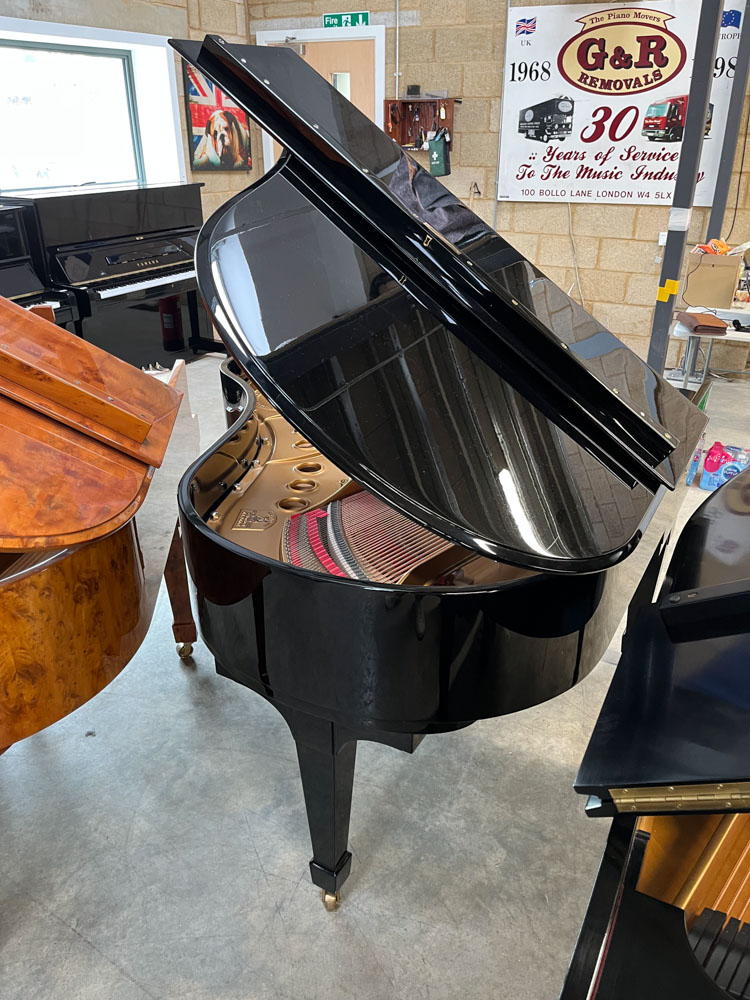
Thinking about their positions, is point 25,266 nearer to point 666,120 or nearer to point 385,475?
point 385,475

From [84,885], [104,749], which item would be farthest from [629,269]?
[84,885]

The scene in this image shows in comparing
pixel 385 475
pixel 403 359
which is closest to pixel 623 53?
pixel 403 359

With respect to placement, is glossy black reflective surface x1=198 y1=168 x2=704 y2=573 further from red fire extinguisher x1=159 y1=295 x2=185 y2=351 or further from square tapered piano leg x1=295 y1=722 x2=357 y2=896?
red fire extinguisher x1=159 y1=295 x2=185 y2=351

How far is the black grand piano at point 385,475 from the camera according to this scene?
58.6 inches

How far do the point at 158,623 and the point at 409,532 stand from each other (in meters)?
1.56

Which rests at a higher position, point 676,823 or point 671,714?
point 671,714

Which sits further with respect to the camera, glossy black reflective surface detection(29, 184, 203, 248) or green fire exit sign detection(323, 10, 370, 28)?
green fire exit sign detection(323, 10, 370, 28)

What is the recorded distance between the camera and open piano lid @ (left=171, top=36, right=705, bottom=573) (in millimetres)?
1560

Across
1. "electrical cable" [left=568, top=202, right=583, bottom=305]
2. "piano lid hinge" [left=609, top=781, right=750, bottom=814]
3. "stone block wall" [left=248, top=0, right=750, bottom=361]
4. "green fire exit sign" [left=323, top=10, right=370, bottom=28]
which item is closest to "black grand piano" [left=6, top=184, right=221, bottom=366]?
"green fire exit sign" [left=323, top=10, right=370, bottom=28]

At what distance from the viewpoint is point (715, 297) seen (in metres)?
4.67

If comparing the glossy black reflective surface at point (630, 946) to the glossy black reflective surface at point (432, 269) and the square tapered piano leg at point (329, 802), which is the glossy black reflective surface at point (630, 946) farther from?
the glossy black reflective surface at point (432, 269)

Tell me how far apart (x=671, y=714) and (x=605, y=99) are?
5.68 m

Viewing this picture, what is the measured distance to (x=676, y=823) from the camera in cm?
110

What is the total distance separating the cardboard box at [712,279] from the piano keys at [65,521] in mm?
4026
